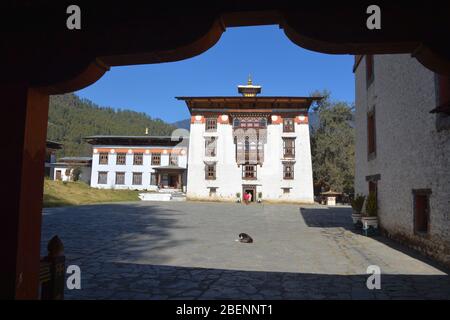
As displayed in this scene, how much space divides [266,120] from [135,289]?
110 ft

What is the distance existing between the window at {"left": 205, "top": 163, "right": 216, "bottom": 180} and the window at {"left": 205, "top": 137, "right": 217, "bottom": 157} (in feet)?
3.97

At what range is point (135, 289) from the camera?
231 inches

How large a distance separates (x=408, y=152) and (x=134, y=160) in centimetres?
4324

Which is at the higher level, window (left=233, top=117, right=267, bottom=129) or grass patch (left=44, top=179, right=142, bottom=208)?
window (left=233, top=117, right=267, bottom=129)

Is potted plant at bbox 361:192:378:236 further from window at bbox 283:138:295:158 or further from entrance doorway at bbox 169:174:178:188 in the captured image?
entrance doorway at bbox 169:174:178:188

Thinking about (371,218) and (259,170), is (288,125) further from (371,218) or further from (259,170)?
(371,218)

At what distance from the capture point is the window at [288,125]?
38000 mm

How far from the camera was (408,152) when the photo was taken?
10.4 meters

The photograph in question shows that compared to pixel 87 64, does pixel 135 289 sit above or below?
below

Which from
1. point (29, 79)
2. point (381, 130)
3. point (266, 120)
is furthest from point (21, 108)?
point (266, 120)

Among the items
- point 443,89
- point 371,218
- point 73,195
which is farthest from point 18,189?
point 73,195

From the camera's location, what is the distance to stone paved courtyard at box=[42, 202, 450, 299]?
5820 mm

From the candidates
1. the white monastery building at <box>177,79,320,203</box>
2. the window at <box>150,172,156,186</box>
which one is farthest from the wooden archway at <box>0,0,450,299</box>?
the window at <box>150,172,156,186</box>
